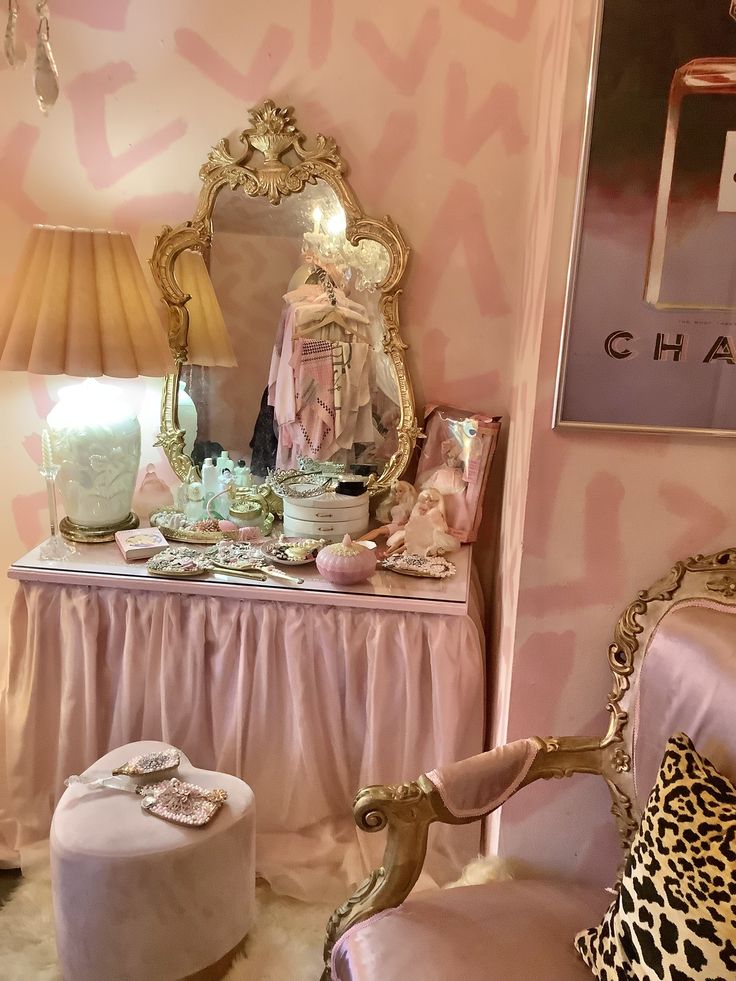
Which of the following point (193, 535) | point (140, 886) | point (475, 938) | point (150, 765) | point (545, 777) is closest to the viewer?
point (475, 938)

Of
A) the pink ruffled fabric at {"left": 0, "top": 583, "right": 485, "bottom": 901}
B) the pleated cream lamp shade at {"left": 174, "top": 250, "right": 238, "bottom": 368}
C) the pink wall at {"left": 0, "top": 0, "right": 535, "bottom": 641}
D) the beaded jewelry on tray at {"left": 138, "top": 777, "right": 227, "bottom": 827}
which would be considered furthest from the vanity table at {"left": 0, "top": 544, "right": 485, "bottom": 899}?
the pink wall at {"left": 0, "top": 0, "right": 535, "bottom": 641}

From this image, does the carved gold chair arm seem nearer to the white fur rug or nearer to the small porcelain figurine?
the white fur rug

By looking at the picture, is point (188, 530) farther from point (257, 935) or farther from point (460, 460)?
point (257, 935)

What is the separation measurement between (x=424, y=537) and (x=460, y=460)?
0.79 ft

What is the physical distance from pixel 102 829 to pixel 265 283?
1.32m

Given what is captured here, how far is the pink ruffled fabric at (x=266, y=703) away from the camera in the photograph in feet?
5.38

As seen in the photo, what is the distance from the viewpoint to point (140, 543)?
177 cm

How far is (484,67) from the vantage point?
1788mm

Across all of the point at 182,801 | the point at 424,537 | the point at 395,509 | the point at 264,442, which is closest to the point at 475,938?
the point at 182,801

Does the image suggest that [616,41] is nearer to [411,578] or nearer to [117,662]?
[411,578]

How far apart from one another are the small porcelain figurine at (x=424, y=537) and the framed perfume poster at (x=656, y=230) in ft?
2.06

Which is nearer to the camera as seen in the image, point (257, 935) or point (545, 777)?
point (545, 777)

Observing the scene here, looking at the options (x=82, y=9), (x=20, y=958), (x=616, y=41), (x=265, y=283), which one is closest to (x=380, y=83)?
(x=265, y=283)

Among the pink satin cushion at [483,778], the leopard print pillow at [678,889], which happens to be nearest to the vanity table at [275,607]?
the pink satin cushion at [483,778]
